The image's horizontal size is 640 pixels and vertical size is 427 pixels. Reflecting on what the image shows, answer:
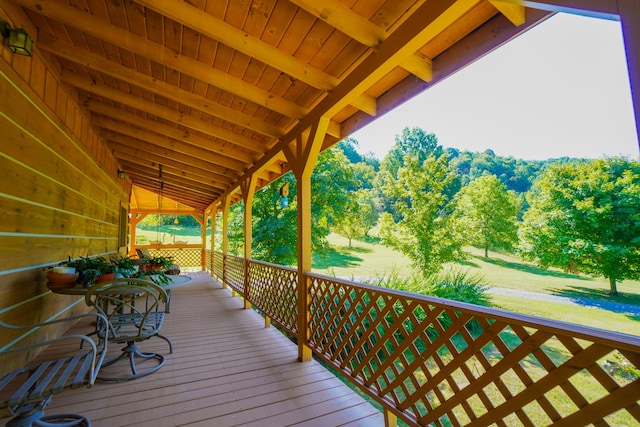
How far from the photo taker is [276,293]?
3.81 metres

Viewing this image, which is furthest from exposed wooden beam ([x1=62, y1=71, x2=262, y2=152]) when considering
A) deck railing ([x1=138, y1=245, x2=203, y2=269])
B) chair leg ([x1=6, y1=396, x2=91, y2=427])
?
deck railing ([x1=138, y1=245, x2=203, y2=269])

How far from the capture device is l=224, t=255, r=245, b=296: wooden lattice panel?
5384 millimetres

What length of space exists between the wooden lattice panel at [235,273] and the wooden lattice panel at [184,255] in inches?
199

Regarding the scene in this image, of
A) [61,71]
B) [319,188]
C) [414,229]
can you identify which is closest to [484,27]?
[61,71]

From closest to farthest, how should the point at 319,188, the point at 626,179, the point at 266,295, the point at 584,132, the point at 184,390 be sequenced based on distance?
1. the point at 184,390
2. the point at 266,295
3. the point at 626,179
4. the point at 319,188
5. the point at 584,132

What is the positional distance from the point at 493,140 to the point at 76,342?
2459 centimetres

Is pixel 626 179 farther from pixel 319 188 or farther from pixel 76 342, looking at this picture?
pixel 76 342

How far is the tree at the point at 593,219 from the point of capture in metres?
8.12

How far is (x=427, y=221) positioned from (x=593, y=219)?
15.6ft

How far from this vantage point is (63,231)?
2936mm

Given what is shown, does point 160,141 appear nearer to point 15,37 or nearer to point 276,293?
point 15,37

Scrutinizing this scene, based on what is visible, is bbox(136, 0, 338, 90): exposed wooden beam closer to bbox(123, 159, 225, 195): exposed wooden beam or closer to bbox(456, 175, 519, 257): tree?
bbox(123, 159, 225, 195): exposed wooden beam

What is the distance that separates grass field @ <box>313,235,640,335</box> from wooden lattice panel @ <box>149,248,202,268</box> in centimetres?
489

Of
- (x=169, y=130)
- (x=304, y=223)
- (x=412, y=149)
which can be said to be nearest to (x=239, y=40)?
(x=304, y=223)
